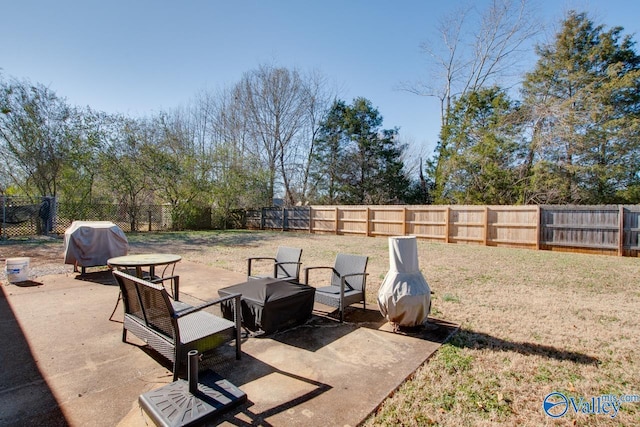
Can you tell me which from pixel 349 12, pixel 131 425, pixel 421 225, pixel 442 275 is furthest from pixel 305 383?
pixel 349 12

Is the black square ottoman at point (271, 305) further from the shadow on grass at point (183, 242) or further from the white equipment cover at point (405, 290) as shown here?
the shadow on grass at point (183, 242)

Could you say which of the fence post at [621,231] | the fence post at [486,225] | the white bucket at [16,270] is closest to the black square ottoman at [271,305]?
the white bucket at [16,270]

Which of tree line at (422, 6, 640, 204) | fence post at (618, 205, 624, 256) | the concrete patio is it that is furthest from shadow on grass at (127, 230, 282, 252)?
tree line at (422, 6, 640, 204)

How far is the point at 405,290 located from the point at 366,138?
20143mm

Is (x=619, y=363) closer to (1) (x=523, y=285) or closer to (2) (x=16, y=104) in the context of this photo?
(1) (x=523, y=285)

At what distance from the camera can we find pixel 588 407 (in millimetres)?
2281

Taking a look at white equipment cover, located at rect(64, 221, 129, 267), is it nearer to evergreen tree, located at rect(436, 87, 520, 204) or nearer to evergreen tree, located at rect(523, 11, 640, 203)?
evergreen tree, located at rect(436, 87, 520, 204)

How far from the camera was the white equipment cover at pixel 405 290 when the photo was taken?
11.0 feet

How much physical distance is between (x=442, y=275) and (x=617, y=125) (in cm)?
1321

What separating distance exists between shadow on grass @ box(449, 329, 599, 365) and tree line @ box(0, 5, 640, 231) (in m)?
14.2

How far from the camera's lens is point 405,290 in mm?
3375

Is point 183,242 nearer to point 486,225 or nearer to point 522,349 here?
point 522,349

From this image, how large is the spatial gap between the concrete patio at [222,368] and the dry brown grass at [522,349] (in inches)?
10.9

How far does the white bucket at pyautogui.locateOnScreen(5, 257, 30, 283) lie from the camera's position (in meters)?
5.27
